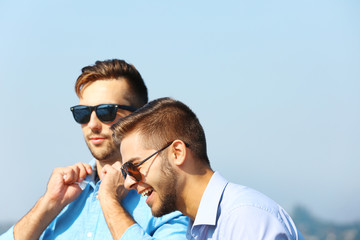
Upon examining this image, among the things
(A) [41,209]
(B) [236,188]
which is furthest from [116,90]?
(B) [236,188]

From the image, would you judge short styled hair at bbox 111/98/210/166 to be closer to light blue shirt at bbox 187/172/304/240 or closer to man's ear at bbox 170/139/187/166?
man's ear at bbox 170/139/187/166

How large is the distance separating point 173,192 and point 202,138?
46 cm

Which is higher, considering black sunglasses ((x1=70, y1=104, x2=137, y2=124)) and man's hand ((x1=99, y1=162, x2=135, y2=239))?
black sunglasses ((x1=70, y1=104, x2=137, y2=124))

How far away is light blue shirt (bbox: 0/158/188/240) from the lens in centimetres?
388

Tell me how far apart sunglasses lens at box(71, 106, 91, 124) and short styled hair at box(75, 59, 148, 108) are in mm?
278

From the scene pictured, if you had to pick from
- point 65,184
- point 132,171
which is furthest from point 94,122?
point 132,171

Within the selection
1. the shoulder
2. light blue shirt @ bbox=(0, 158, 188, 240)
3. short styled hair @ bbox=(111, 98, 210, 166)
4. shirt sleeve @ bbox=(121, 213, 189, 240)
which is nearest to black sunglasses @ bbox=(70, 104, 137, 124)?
light blue shirt @ bbox=(0, 158, 188, 240)

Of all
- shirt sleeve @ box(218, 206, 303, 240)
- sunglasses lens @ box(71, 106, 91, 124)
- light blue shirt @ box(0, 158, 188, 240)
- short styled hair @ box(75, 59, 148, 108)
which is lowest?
light blue shirt @ box(0, 158, 188, 240)

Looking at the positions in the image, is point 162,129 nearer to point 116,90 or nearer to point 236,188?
point 236,188

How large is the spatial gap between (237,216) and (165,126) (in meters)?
0.93

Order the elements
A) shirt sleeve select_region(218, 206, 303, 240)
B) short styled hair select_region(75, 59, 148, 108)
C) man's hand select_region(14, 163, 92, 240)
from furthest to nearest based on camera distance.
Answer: short styled hair select_region(75, 59, 148, 108)
man's hand select_region(14, 163, 92, 240)
shirt sleeve select_region(218, 206, 303, 240)

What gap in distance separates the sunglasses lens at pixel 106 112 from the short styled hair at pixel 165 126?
84 cm

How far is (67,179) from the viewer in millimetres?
4484

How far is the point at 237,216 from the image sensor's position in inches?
119
